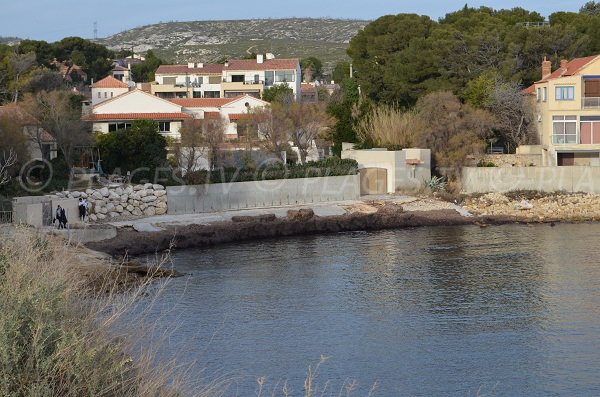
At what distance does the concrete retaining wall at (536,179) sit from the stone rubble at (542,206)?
57cm

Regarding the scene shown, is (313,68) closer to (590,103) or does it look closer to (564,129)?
(564,129)

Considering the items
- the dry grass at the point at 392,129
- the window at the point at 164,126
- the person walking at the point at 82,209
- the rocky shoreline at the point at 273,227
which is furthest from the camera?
the window at the point at 164,126

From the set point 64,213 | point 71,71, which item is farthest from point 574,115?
point 71,71

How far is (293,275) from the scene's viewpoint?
26969 mm

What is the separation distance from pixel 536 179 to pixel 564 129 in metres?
3.24

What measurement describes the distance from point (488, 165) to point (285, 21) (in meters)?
118

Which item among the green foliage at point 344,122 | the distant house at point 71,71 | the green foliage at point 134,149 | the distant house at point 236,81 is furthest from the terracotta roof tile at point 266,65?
the green foliage at point 134,149

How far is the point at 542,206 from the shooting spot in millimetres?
38688

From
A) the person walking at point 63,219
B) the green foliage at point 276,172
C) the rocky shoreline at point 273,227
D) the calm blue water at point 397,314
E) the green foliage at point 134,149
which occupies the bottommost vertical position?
the calm blue water at point 397,314

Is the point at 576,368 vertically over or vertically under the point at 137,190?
under

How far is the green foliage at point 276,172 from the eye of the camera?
1464 inches

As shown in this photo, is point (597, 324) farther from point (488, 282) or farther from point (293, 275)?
point (293, 275)

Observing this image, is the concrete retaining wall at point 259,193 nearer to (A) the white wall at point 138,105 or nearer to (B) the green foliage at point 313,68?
(A) the white wall at point 138,105

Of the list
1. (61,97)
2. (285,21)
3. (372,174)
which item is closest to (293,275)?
(372,174)
